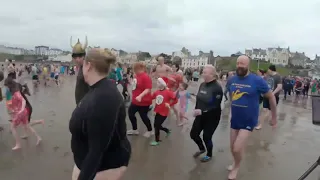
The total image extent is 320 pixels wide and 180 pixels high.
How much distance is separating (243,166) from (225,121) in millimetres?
4518

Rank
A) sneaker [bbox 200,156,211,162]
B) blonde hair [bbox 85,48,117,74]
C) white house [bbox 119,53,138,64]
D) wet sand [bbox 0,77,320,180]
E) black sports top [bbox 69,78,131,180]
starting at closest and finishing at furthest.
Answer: black sports top [bbox 69,78,131,180] → blonde hair [bbox 85,48,117,74] → wet sand [bbox 0,77,320,180] → sneaker [bbox 200,156,211,162] → white house [bbox 119,53,138,64]

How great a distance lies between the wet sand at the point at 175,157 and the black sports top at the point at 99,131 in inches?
94.3

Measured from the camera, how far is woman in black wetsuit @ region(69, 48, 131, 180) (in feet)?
6.66

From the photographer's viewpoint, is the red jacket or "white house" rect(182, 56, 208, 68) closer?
the red jacket

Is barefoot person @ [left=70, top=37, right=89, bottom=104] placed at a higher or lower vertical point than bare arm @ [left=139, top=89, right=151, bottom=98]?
higher

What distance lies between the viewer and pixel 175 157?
220 inches

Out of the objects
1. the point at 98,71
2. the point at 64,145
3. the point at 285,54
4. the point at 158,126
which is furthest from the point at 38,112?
the point at 285,54

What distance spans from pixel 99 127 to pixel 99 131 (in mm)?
26

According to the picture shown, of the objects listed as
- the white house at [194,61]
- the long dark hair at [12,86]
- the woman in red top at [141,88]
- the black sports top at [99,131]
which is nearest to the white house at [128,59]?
the woman in red top at [141,88]

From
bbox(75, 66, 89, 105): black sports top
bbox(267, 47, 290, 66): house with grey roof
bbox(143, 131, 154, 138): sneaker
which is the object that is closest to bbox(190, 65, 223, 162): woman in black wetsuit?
bbox(143, 131, 154, 138): sneaker

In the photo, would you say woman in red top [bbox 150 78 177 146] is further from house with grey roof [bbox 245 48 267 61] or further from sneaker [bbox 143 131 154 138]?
house with grey roof [bbox 245 48 267 61]

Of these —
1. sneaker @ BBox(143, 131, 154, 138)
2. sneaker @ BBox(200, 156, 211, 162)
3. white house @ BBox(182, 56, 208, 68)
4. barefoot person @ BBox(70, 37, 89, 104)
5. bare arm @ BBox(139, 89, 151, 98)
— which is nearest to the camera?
barefoot person @ BBox(70, 37, 89, 104)

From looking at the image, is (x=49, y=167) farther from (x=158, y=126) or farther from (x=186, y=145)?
(x=186, y=145)

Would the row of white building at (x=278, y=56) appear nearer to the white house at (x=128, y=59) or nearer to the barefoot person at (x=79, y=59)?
the white house at (x=128, y=59)
